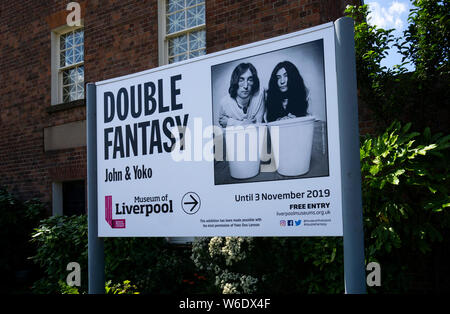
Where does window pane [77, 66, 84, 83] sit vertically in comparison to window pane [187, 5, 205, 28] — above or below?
below

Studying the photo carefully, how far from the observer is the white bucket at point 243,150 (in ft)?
10.7

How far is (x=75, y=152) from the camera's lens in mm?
9617

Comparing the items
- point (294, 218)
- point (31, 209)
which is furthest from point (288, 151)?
point (31, 209)

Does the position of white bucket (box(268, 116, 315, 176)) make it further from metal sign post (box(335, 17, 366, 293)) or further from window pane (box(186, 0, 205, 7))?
window pane (box(186, 0, 205, 7))

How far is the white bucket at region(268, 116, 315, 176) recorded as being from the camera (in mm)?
3047

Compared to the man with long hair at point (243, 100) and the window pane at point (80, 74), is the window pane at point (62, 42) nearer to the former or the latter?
the window pane at point (80, 74)

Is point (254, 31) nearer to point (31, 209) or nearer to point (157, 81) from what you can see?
point (157, 81)

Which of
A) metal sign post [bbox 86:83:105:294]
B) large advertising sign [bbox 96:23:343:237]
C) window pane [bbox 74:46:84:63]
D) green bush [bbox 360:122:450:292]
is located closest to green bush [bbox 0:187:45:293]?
window pane [bbox 74:46:84:63]

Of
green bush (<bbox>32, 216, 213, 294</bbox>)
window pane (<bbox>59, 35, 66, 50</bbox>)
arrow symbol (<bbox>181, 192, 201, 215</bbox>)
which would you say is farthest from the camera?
window pane (<bbox>59, 35, 66, 50</bbox>)

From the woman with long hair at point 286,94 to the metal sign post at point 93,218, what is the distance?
1.73 meters

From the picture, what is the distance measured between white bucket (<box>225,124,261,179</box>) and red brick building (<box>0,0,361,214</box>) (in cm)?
413

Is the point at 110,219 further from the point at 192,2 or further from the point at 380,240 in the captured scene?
the point at 192,2

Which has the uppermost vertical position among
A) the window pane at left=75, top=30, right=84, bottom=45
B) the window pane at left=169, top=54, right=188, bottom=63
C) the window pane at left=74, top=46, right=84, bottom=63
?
the window pane at left=75, top=30, right=84, bottom=45

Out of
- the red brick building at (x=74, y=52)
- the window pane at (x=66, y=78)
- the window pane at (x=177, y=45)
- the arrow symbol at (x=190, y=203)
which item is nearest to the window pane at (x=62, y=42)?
the red brick building at (x=74, y=52)
